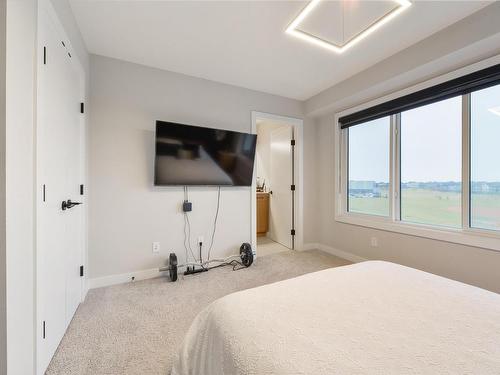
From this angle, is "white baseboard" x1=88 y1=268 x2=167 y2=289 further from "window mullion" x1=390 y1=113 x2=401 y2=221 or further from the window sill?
"window mullion" x1=390 y1=113 x2=401 y2=221

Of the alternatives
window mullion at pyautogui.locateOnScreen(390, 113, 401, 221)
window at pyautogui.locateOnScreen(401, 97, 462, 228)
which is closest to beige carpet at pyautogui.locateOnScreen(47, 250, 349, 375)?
window mullion at pyautogui.locateOnScreen(390, 113, 401, 221)

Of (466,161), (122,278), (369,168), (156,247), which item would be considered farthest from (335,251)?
(122,278)

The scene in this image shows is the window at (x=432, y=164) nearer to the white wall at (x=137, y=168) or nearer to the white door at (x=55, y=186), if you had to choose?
the white wall at (x=137, y=168)

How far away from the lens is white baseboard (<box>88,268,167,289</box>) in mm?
2320

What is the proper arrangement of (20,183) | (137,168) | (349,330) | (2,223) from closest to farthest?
(349,330), (2,223), (20,183), (137,168)

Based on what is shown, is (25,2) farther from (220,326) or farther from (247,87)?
(247,87)

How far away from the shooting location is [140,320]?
1766mm

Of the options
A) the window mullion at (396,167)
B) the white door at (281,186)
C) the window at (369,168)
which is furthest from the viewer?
the white door at (281,186)

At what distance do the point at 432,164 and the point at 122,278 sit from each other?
369 cm

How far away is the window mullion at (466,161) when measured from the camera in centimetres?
210

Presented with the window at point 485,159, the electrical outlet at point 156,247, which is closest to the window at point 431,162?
the window at point 485,159

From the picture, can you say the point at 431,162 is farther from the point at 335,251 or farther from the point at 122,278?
the point at 122,278

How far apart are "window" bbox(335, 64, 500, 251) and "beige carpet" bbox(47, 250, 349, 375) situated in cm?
132

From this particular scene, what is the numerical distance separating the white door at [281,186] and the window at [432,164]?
166 cm
